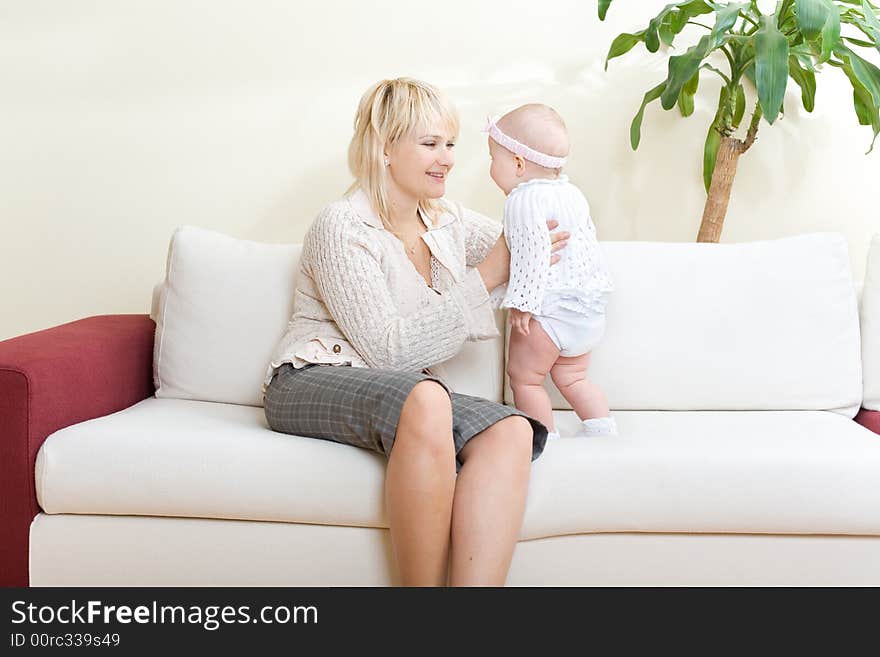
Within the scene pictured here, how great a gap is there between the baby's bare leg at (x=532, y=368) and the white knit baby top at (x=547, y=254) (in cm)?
8

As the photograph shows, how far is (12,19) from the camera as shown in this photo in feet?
9.75

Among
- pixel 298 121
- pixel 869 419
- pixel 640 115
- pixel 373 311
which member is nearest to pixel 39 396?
pixel 373 311

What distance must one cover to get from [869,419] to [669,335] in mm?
512

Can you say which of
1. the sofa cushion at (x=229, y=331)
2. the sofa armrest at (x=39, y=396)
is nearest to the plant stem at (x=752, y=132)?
the sofa cushion at (x=229, y=331)

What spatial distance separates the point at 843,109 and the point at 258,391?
191 cm

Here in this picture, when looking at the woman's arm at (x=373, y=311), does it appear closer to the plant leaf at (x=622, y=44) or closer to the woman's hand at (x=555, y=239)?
the woman's hand at (x=555, y=239)

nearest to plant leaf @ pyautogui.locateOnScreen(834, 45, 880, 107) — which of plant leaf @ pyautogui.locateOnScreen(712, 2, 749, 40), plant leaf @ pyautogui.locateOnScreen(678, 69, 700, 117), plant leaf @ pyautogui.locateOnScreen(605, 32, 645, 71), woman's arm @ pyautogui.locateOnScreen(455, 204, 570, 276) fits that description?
plant leaf @ pyautogui.locateOnScreen(712, 2, 749, 40)

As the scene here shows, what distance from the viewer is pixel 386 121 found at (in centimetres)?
216

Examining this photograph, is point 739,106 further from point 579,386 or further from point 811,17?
point 579,386

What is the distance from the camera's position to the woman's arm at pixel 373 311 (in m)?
2.00
